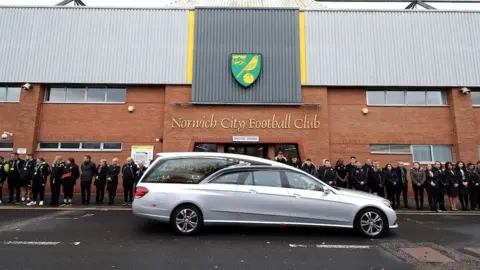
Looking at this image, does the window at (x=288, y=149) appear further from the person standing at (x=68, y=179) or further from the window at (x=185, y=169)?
the person standing at (x=68, y=179)

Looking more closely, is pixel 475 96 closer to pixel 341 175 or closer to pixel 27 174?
pixel 341 175

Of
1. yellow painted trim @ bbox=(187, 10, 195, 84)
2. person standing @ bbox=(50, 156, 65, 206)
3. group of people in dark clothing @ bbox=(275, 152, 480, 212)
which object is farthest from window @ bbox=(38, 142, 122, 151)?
group of people in dark clothing @ bbox=(275, 152, 480, 212)

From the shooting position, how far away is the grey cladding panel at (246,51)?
14820 millimetres

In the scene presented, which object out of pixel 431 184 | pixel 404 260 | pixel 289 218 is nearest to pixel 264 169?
pixel 289 218

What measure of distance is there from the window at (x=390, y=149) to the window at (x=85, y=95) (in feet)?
41.6

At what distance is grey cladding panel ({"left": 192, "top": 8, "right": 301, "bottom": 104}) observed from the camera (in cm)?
1482

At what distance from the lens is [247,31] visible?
15.3 m

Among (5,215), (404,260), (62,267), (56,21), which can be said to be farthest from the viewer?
(56,21)

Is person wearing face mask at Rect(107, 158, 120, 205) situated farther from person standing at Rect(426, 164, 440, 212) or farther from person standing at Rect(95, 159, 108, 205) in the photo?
person standing at Rect(426, 164, 440, 212)

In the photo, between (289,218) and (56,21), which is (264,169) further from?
(56,21)

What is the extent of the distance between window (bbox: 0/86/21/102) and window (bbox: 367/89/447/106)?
17597mm

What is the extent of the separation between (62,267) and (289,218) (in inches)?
167

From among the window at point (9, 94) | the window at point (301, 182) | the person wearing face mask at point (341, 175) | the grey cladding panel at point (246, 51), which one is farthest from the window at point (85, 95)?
the window at point (301, 182)

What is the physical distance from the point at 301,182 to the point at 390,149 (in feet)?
33.2
